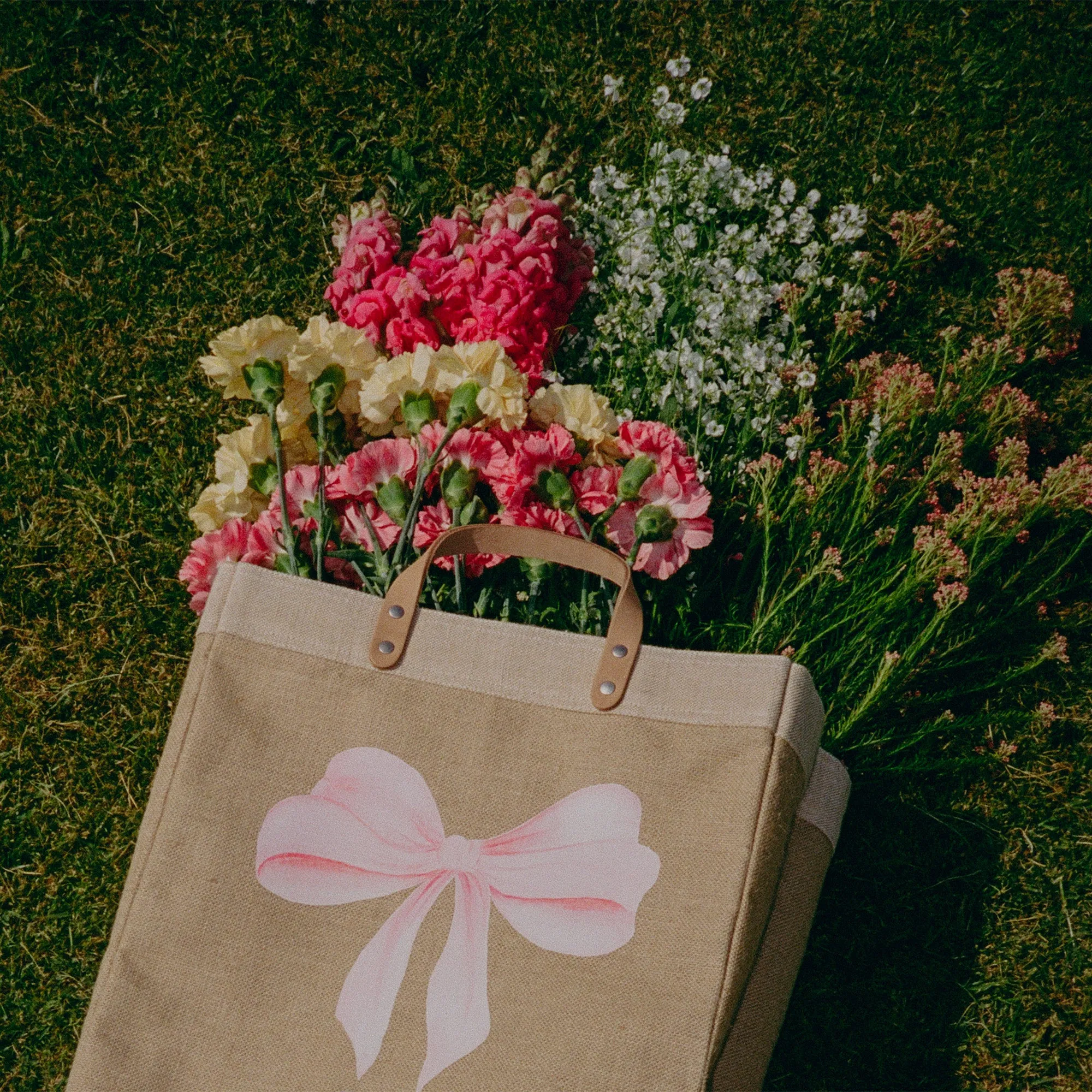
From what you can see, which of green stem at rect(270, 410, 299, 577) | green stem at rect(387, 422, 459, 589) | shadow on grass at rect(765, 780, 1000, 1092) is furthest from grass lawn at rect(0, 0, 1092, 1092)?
green stem at rect(387, 422, 459, 589)

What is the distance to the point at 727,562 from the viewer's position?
7.16ft

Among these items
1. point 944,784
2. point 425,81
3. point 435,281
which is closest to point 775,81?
point 425,81

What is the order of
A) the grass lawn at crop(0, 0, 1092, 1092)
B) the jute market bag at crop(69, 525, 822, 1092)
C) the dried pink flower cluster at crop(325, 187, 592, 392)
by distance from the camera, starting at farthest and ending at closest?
the grass lawn at crop(0, 0, 1092, 1092)
the dried pink flower cluster at crop(325, 187, 592, 392)
the jute market bag at crop(69, 525, 822, 1092)

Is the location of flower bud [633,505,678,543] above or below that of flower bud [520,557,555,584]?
above

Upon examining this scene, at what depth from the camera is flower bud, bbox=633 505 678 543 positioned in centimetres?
174

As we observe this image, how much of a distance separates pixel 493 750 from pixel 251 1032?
53cm

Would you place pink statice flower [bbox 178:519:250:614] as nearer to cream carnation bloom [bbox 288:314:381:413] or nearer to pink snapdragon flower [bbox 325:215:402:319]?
cream carnation bloom [bbox 288:314:381:413]

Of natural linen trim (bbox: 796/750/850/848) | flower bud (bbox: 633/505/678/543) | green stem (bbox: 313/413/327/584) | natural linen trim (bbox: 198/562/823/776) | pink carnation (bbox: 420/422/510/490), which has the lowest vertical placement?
natural linen trim (bbox: 796/750/850/848)

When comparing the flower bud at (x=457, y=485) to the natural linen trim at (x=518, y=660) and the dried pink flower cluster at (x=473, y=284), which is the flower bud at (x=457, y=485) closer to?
the natural linen trim at (x=518, y=660)

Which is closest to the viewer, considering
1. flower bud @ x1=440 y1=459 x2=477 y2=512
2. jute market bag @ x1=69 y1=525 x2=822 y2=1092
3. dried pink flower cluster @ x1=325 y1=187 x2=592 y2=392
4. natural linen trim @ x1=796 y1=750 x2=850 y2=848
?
jute market bag @ x1=69 y1=525 x2=822 y2=1092

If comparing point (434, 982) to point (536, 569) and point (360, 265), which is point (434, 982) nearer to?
point (536, 569)

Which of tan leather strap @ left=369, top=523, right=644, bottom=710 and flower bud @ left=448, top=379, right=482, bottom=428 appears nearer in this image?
tan leather strap @ left=369, top=523, right=644, bottom=710

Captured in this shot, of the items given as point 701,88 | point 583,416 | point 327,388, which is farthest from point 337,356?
point 701,88

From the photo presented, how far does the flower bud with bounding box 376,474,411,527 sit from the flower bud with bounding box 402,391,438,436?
0.33ft
